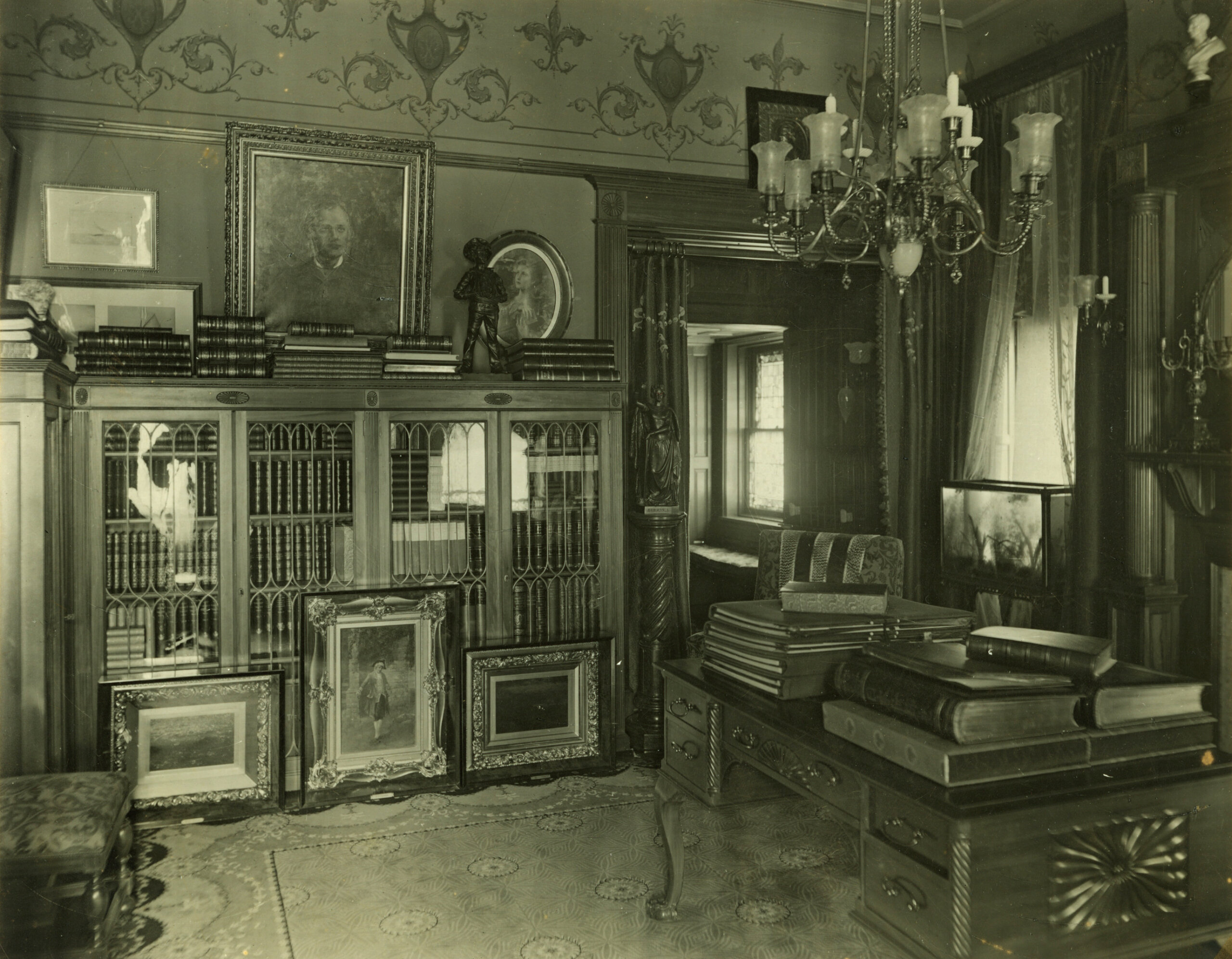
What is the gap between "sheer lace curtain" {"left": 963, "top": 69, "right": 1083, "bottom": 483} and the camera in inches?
184

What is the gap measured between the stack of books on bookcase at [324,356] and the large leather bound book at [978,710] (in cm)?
276

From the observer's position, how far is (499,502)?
14.1ft

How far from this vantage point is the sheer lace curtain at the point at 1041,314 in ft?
15.3

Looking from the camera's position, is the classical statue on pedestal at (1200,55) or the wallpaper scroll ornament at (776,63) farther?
the wallpaper scroll ornament at (776,63)

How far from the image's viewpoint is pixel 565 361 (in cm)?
435

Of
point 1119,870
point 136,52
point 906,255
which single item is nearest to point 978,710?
point 1119,870

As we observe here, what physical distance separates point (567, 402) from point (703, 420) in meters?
4.21

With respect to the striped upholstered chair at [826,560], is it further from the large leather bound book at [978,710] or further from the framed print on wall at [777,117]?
the framed print on wall at [777,117]

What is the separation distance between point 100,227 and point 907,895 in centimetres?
396

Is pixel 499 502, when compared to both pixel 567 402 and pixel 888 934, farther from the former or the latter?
pixel 888 934

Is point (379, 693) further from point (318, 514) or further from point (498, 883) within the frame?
point (498, 883)

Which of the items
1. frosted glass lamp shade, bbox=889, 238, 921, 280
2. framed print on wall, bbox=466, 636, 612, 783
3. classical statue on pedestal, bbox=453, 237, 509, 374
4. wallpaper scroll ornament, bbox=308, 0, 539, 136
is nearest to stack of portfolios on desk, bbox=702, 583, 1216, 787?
frosted glass lamp shade, bbox=889, 238, 921, 280

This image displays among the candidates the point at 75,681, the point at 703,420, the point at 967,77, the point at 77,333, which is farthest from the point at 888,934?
the point at 703,420

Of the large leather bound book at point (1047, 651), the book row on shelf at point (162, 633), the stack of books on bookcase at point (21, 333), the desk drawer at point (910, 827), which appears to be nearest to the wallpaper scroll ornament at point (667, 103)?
the stack of books on bookcase at point (21, 333)
